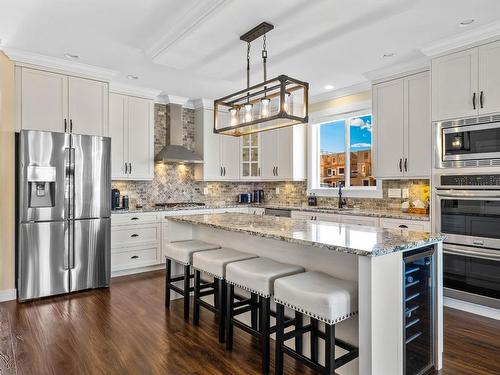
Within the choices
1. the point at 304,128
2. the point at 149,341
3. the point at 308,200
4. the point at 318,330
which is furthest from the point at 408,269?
the point at 304,128

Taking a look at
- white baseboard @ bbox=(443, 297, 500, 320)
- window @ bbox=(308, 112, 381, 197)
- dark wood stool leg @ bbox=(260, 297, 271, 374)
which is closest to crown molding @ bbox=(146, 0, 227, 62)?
dark wood stool leg @ bbox=(260, 297, 271, 374)

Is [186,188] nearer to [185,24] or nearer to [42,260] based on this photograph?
[42,260]

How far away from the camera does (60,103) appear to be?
4.11 m

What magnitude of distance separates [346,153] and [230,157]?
82.0 inches

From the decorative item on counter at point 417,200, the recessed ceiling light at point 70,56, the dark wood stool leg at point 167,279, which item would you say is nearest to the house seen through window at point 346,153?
the decorative item on counter at point 417,200

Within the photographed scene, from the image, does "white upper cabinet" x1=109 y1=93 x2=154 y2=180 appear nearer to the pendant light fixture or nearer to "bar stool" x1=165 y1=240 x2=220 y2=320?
"bar stool" x1=165 y1=240 x2=220 y2=320

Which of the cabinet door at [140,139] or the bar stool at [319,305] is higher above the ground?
the cabinet door at [140,139]

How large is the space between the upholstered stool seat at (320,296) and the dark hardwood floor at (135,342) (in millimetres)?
651

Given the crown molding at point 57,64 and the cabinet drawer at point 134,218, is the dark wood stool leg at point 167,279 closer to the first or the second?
the cabinet drawer at point 134,218

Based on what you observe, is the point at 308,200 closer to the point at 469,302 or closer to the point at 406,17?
the point at 469,302

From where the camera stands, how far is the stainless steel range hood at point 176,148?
541cm

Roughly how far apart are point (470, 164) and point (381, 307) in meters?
2.21

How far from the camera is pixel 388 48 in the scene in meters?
3.62

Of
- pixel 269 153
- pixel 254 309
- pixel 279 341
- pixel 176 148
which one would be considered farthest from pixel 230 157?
pixel 279 341
